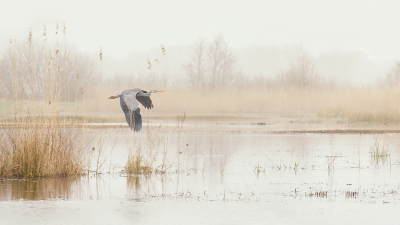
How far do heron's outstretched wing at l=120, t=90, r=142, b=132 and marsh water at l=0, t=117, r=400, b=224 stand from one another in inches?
12.3

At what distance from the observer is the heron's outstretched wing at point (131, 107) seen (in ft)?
28.9

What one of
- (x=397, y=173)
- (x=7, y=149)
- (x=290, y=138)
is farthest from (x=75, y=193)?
(x=290, y=138)

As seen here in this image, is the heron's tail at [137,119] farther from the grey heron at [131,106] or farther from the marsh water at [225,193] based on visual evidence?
the marsh water at [225,193]

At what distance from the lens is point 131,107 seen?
8797 mm

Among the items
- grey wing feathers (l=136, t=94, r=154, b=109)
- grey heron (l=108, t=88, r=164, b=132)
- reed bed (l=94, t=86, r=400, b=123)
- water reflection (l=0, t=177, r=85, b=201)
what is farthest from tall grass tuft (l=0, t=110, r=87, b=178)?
reed bed (l=94, t=86, r=400, b=123)

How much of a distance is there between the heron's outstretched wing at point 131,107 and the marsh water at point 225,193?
312 millimetres

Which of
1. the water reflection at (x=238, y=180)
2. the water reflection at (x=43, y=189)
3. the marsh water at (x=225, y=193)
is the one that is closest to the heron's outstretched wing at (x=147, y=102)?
the marsh water at (x=225, y=193)

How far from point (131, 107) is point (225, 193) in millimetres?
2150

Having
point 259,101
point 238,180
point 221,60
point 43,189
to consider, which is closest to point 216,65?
point 221,60

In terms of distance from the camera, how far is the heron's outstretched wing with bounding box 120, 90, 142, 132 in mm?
8796

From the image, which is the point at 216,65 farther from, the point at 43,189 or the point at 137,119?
the point at 43,189

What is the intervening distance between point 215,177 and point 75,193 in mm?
2284

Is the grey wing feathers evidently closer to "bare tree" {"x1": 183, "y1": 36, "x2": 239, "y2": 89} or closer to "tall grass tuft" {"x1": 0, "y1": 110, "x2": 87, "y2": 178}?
"tall grass tuft" {"x1": 0, "y1": 110, "x2": 87, "y2": 178}

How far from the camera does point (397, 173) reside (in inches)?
367
